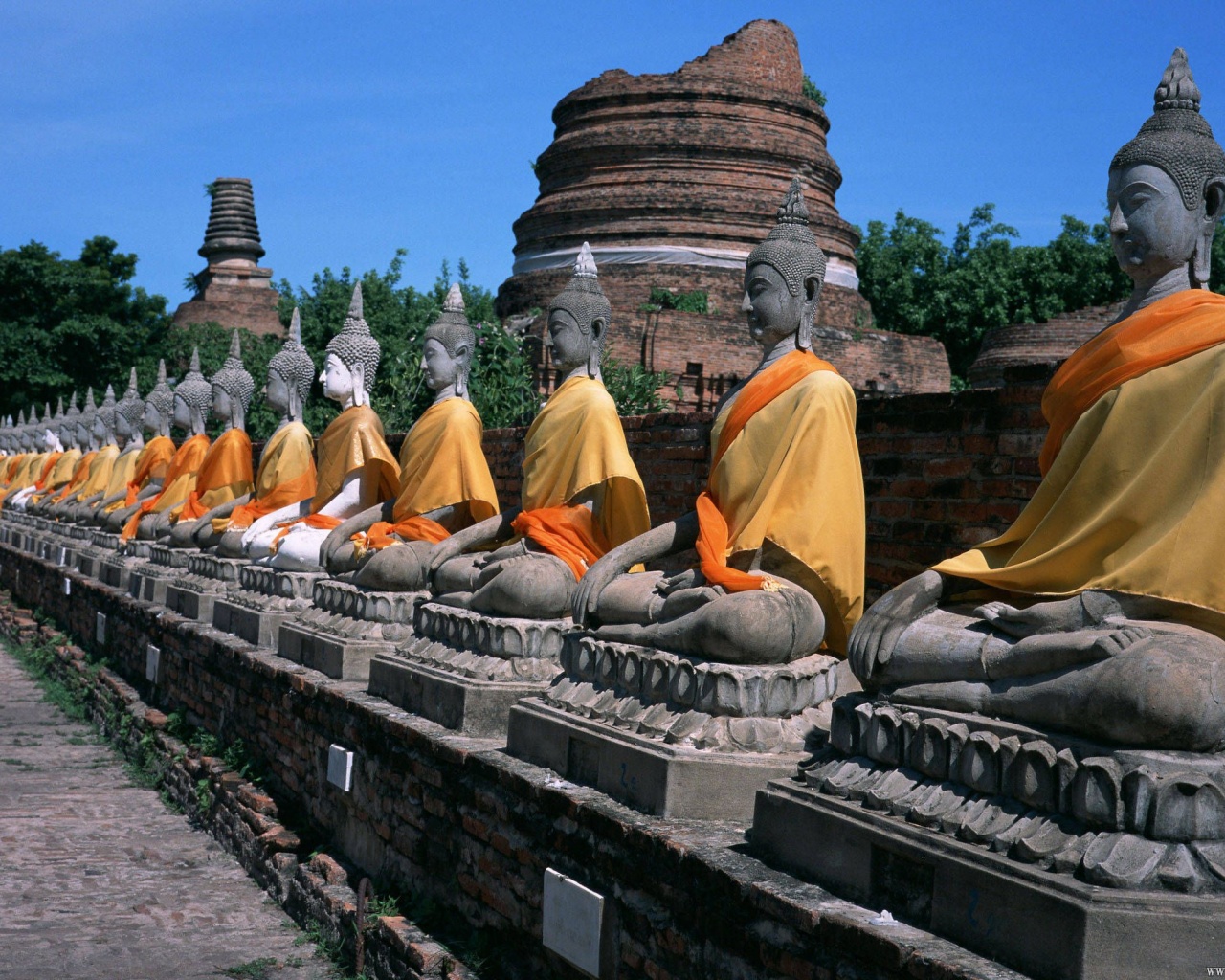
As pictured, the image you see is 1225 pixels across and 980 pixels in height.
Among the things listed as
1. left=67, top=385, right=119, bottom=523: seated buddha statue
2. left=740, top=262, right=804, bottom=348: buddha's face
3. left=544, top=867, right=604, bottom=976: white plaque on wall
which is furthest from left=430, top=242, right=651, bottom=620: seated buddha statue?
left=67, top=385, right=119, bottom=523: seated buddha statue

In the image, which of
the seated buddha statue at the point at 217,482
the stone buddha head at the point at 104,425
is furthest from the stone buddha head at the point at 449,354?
the stone buddha head at the point at 104,425

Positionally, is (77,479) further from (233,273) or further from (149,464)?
(233,273)

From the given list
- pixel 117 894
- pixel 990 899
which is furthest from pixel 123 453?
pixel 990 899

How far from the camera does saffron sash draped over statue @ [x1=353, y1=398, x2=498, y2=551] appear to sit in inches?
264

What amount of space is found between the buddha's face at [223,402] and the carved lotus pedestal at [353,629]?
4639mm

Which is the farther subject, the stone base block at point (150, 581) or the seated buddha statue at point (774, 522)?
the stone base block at point (150, 581)

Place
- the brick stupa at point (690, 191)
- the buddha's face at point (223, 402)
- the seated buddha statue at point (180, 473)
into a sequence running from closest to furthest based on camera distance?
the buddha's face at point (223, 402) < the seated buddha statue at point (180, 473) < the brick stupa at point (690, 191)

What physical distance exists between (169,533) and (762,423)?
8013mm

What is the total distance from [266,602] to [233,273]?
1354 inches

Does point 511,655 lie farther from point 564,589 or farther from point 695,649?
point 695,649

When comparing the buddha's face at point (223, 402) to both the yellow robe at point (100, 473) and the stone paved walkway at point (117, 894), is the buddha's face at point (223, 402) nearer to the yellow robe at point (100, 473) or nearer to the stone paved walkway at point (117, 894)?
the stone paved walkway at point (117, 894)

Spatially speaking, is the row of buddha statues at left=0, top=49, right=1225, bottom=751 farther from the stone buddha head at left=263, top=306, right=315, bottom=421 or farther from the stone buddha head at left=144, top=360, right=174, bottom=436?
the stone buddha head at left=144, top=360, right=174, bottom=436

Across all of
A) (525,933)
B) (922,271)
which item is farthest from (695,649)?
(922,271)

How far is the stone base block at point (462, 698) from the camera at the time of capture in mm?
5055
